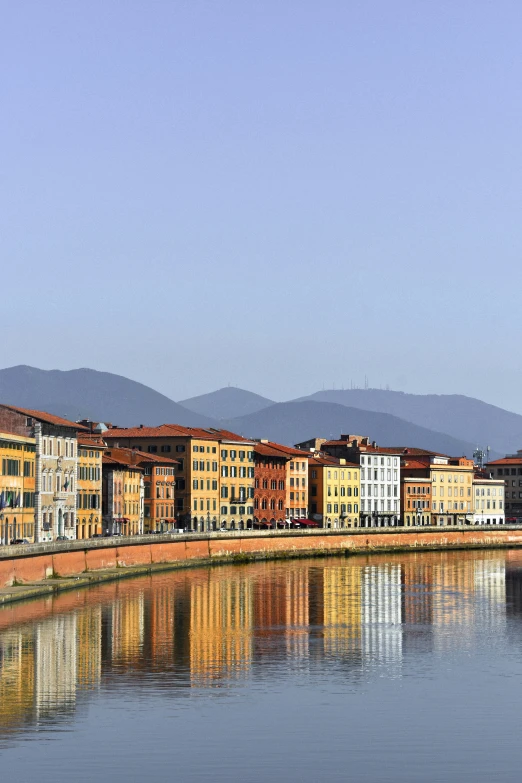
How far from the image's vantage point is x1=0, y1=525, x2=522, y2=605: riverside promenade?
85.0m

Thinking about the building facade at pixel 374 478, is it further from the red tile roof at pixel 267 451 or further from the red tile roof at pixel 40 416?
the red tile roof at pixel 40 416

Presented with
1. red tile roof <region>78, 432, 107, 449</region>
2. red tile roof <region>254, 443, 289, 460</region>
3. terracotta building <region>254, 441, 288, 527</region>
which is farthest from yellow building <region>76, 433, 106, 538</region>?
red tile roof <region>254, 443, 289, 460</region>

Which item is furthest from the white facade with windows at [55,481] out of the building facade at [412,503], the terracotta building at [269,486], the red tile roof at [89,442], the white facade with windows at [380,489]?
the building facade at [412,503]

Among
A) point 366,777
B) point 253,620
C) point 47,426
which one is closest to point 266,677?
point 366,777

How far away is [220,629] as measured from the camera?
70688 millimetres

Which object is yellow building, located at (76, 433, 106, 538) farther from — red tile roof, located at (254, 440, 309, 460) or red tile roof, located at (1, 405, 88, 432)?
red tile roof, located at (254, 440, 309, 460)

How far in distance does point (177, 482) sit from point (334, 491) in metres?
31.6

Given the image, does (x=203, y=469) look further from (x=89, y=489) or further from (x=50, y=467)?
(x=50, y=467)

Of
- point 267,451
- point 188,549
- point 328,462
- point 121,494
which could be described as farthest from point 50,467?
point 328,462

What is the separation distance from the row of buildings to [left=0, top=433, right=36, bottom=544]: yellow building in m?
0.07

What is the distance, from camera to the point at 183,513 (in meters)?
154

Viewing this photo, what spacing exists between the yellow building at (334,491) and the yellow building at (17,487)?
6654 centimetres

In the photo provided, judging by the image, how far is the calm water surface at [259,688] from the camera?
4094 centimetres

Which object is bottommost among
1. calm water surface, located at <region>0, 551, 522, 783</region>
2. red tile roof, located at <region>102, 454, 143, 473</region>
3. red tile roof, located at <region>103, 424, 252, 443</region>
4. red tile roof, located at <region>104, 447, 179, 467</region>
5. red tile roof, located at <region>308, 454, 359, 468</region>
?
calm water surface, located at <region>0, 551, 522, 783</region>
